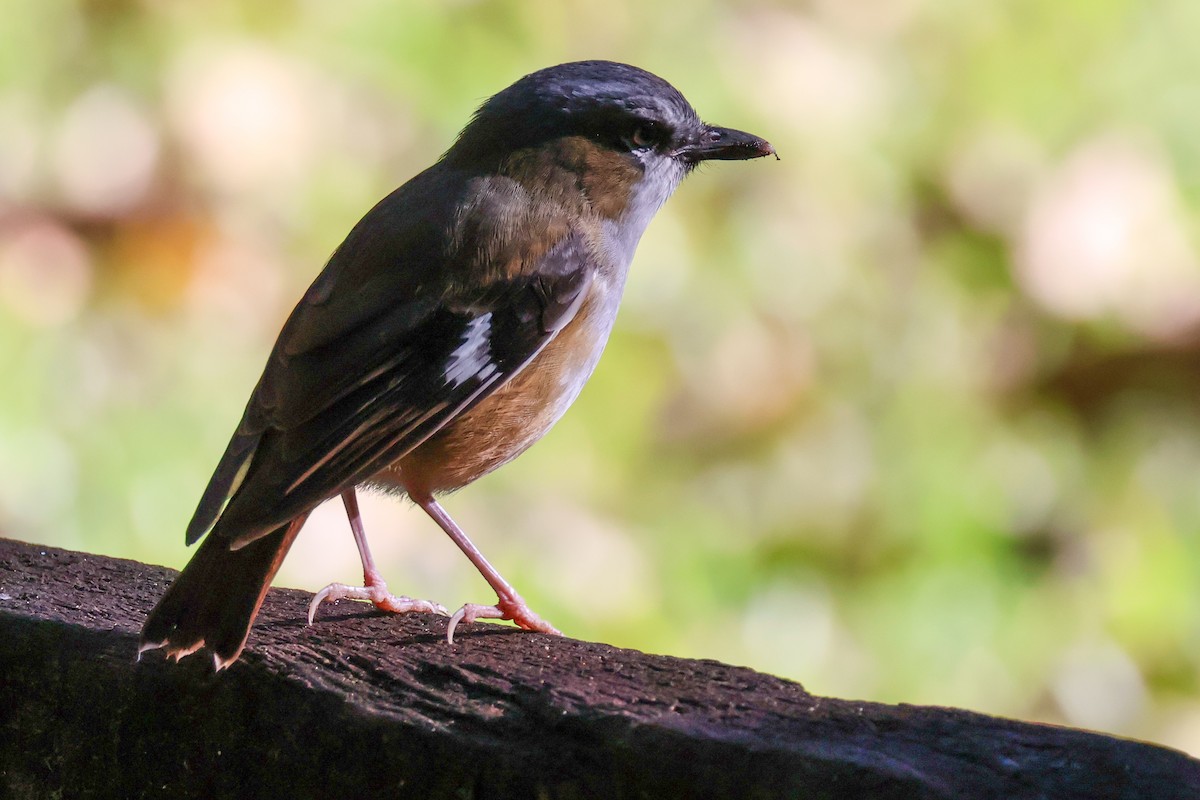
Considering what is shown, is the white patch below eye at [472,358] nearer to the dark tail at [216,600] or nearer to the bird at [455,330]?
the bird at [455,330]

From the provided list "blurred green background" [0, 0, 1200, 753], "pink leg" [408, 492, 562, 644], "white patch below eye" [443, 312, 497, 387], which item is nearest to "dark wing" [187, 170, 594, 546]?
"white patch below eye" [443, 312, 497, 387]

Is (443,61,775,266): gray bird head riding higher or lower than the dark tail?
higher

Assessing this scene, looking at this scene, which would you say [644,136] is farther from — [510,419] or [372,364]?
[372,364]

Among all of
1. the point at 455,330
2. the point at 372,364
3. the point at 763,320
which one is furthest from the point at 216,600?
the point at 763,320

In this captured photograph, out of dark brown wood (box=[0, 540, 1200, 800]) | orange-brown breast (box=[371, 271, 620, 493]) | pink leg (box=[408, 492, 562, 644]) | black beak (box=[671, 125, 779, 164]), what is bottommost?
dark brown wood (box=[0, 540, 1200, 800])

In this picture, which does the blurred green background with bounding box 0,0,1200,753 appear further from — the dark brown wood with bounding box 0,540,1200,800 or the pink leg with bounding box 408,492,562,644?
the dark brown wood with bounding box 0,540,1200,800

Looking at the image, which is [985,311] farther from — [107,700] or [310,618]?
[107,700]
